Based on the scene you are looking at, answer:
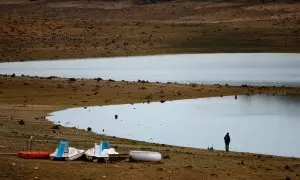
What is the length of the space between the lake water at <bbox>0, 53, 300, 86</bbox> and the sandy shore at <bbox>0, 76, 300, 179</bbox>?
1086cm

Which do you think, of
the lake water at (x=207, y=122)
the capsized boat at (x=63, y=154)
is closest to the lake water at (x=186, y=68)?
the lake water at (x=207, y=122)

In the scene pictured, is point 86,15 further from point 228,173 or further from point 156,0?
point 228,173

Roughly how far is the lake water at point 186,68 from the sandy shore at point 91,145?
35.6 feet

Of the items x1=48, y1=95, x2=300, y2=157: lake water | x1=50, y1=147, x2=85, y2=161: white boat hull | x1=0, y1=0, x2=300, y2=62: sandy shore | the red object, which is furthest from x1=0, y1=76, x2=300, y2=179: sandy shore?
x1=0, y1=0, x2=300, y2=62: sandy shore

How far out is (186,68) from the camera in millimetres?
77500

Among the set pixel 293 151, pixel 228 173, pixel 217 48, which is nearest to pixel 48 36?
pixel 217 48

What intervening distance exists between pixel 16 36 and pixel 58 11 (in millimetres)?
87053

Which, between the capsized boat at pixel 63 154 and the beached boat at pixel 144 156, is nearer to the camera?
the capsized boat at pixel 63 154

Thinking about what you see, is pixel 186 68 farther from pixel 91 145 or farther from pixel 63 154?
pixel 63 154

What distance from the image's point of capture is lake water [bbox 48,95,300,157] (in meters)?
34.3

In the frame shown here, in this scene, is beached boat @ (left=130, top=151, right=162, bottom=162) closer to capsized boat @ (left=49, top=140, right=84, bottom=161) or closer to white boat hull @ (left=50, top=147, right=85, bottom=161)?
white boat hull @ (left=50, top=147, right=85, bottom=161)

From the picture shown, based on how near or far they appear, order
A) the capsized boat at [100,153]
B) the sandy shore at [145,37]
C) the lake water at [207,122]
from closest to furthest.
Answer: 1. the capsized boat at [100,153]
2. the lake water at [207,122]
3. the sandy shore at [145,37]

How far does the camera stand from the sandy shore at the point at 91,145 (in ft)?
73.1

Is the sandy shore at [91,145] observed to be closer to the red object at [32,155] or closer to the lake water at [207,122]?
the red object at [32,155]
